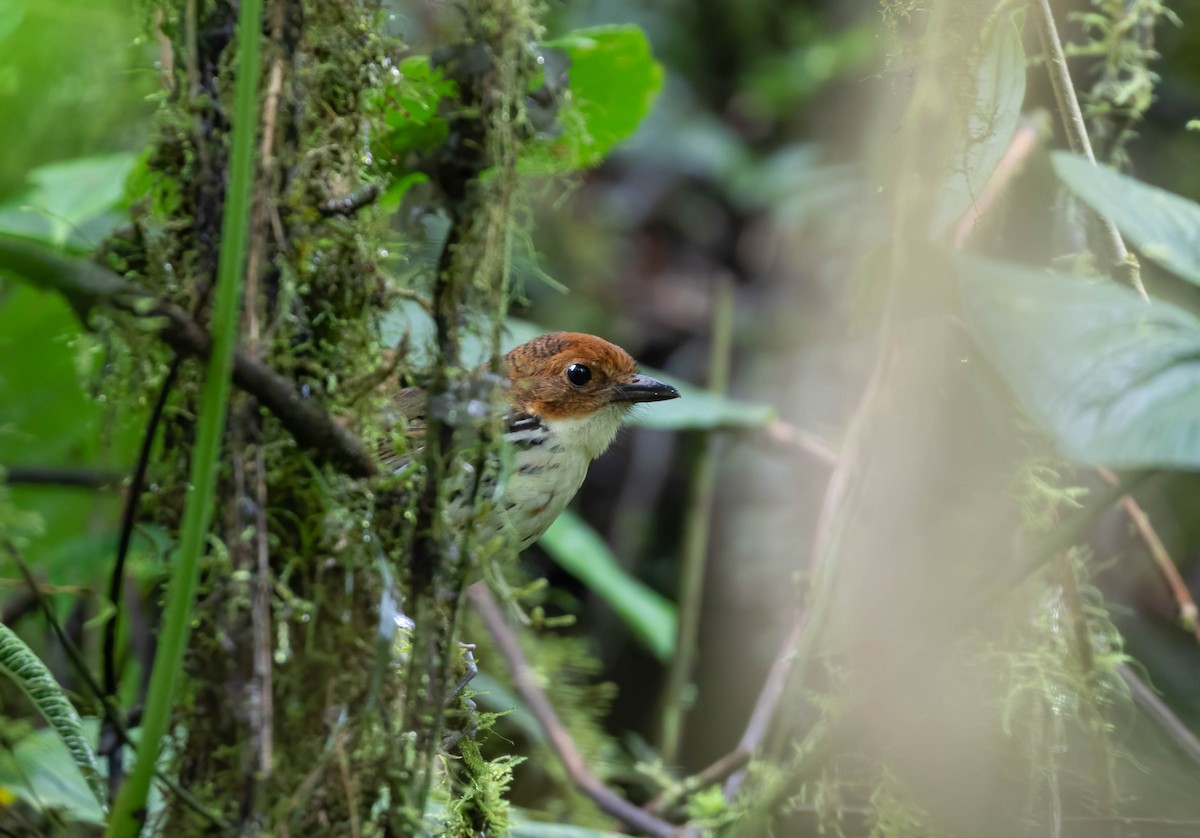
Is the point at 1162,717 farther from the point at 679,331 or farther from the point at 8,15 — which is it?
the point at 679,331

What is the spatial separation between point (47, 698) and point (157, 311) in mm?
596

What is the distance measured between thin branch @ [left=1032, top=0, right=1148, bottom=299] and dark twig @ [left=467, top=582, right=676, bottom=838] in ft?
5.85

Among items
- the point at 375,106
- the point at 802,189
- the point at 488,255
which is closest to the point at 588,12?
the point at 802,189

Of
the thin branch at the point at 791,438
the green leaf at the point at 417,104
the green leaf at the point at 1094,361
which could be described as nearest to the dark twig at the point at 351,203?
the green leaf at the point at 417,104

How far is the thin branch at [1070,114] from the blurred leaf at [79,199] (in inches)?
83.0

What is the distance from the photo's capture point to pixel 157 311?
3.39 feet

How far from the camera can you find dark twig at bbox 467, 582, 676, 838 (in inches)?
116

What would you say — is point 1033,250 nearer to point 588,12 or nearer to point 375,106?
point 375,106

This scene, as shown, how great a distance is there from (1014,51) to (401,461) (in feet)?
4.27

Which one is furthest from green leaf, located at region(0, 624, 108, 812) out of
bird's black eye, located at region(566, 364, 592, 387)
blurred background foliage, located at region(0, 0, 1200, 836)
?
bird's black eye, located at region(566, 364, 592, 387)

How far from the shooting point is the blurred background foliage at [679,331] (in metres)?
2.14

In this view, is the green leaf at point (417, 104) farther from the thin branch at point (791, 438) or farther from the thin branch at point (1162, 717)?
the thin branch at point (791, 438)

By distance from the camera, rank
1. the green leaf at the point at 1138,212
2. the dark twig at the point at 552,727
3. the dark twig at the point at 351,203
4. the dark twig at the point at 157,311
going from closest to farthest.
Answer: the dark twig at the point at 157,311 < the dark twig at the point at 351,203 < the green leaf at the point at 1138,212 < the dark twig at the point at 552,727

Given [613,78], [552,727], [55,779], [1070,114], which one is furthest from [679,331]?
[55,779]
